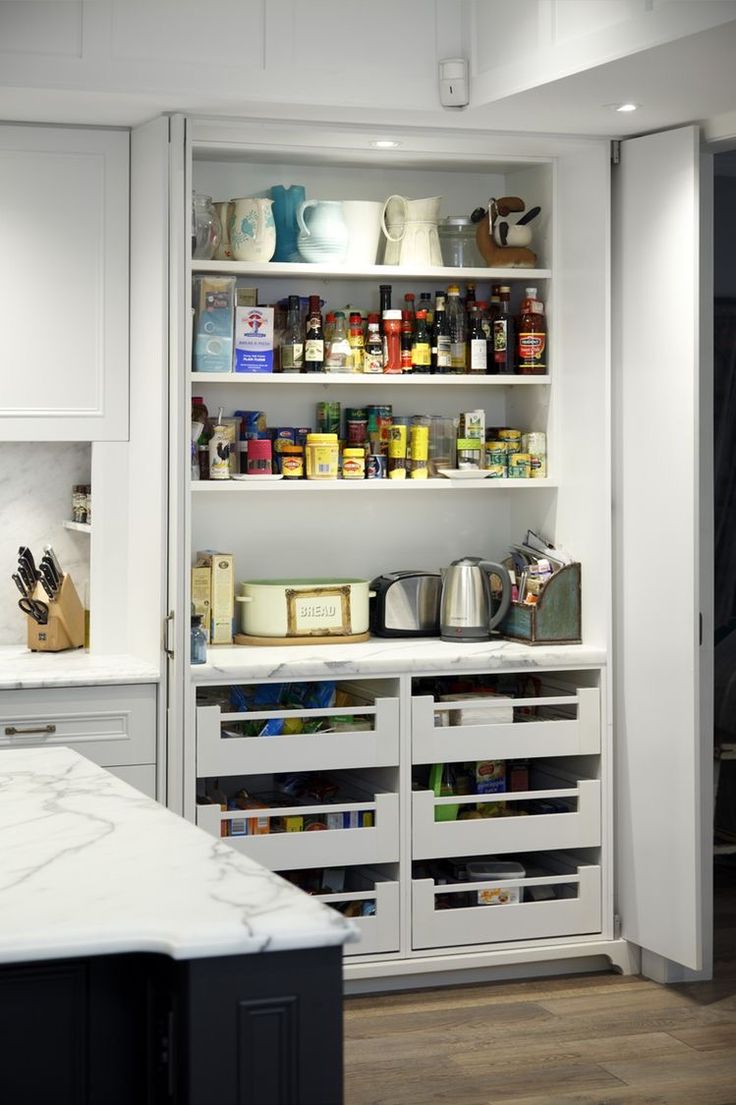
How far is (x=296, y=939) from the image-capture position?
1511mm

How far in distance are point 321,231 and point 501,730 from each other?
4.84 feet

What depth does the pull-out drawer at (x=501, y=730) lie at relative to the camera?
371cm

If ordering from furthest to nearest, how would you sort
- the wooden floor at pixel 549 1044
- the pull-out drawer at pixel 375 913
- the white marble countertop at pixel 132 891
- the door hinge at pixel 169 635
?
the pull-out drawer at pixel 375 913, the door hinge at pixel 169 635, the wooden floor at pixel 549 1044, the white marble countertop at pixel 132 891

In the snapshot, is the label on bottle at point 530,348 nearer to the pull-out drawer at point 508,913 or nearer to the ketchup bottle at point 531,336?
the ketchup bottle at point 531,336

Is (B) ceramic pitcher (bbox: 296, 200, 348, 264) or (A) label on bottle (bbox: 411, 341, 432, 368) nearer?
(B) ceramic pitcher (bbox: 296, 200, 348, 264)

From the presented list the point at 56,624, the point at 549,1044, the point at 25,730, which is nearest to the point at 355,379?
the point at 56,624

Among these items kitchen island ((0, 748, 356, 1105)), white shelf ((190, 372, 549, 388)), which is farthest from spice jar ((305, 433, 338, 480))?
kitchen island ((0, 748, 356, 1105))

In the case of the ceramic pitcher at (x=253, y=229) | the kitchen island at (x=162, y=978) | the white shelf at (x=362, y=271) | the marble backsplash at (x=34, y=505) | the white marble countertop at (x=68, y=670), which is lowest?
the kitchen island at (x=162, y=978)

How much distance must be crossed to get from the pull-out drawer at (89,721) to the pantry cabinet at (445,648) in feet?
0.26

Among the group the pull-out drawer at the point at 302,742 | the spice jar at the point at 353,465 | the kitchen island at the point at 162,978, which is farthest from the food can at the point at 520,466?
the kitchen island at the point at 162,978

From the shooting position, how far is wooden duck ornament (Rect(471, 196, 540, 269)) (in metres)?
3.96

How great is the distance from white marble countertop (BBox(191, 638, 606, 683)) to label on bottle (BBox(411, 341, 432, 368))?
2.65ft

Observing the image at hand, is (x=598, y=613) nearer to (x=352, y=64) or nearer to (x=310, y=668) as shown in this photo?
(x=310, y=668)

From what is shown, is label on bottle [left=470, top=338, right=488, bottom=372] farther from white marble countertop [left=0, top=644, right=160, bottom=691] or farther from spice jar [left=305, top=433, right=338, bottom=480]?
white marble countertop [left=0, top=644, right=160, bottom=691]
